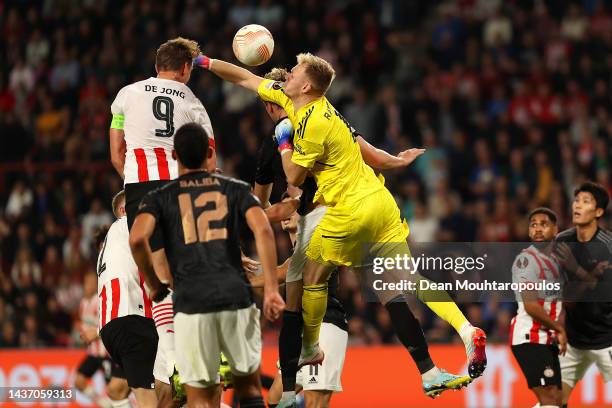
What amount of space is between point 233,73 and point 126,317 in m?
2.17

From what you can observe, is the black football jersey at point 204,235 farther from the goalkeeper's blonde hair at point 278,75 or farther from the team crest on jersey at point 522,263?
the team crest on jersey at point 522,263

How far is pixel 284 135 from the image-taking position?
885 centimetres

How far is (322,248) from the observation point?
8.84 metres

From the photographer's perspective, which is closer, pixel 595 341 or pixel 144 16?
pixel 595 341

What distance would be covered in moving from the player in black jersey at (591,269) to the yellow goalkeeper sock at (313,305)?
8.32ft

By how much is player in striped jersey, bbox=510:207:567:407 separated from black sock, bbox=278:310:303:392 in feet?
7.38

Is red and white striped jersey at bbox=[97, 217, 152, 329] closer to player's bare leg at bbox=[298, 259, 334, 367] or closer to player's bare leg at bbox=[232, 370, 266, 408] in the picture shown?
player's bare leg at bbox=[298, 259, 334, 367]

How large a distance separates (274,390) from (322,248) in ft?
5.84

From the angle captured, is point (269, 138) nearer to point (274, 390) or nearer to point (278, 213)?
point (278, 213)

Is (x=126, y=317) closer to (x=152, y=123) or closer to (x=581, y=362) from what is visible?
→ (x=152, y=123)

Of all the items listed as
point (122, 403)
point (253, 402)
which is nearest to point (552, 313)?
point (253, 402)

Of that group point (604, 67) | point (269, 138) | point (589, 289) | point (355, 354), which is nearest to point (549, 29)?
point (604, 67)

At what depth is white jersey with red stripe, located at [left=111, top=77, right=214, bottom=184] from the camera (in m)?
8.88

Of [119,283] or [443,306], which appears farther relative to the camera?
[119,283]
